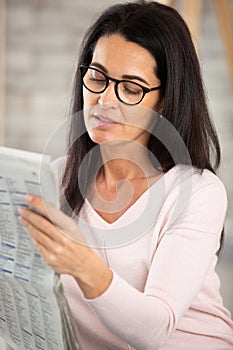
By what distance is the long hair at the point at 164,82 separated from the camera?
4.83ft

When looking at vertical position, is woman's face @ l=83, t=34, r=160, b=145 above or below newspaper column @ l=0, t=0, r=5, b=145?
above

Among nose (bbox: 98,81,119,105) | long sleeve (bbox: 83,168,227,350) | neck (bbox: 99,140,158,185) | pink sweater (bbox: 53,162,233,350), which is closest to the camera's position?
long sleeve (bbox: 83,168,227,350)

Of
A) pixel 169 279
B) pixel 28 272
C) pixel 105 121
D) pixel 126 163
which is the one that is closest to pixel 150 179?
pixel 126 163

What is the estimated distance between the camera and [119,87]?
142cm

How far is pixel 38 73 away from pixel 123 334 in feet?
9.15

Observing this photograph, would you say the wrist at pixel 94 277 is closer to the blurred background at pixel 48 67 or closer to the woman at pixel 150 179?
the woman at pixel 150 179

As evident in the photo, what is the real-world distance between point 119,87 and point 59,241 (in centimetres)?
46

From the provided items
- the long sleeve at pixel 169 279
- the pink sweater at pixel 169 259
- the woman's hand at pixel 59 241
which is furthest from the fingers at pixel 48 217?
the pink sweater at pixel 169 259

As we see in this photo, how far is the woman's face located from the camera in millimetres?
1422

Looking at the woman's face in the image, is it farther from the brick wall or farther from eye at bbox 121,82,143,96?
the brick wall

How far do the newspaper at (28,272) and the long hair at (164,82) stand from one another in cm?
37

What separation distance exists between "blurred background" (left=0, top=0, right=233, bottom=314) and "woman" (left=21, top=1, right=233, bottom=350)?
7.09ft

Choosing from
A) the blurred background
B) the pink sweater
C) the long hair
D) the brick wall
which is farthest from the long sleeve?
the brick wall

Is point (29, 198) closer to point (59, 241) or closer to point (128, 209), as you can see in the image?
point (59, 241)
